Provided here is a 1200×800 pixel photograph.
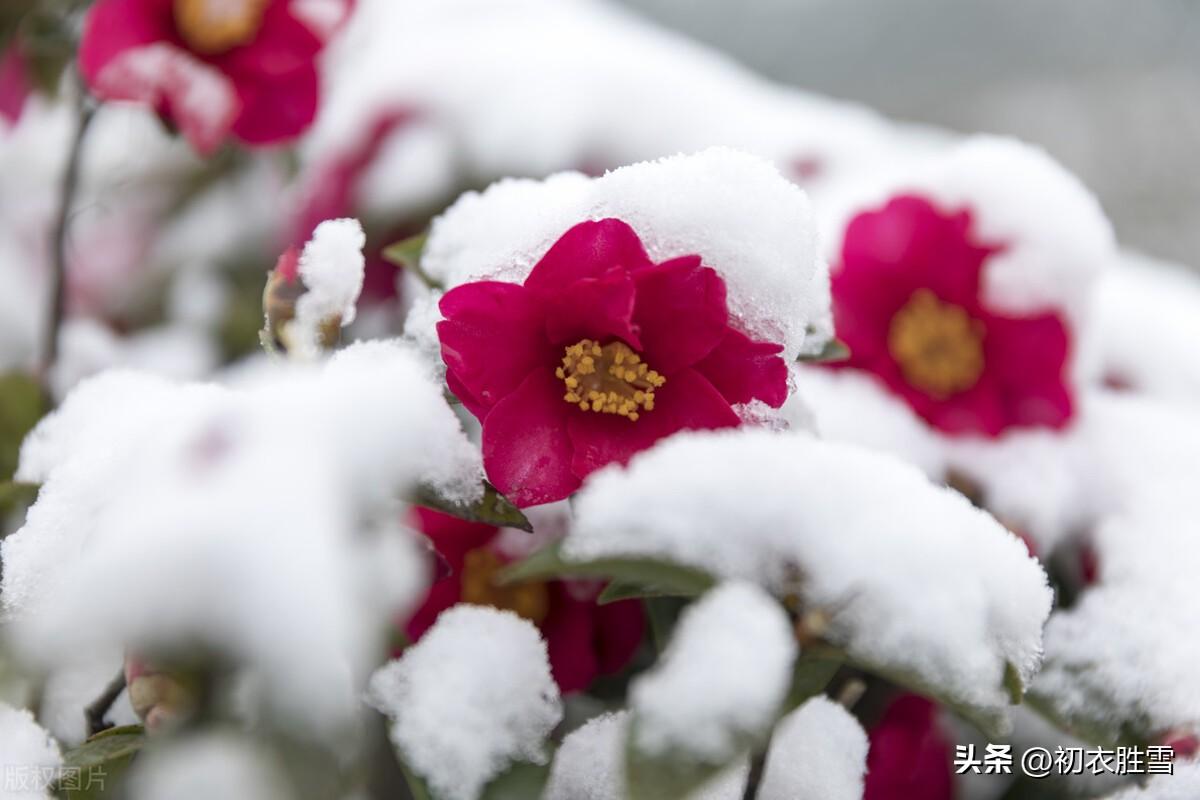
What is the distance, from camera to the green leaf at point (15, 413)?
0.63m

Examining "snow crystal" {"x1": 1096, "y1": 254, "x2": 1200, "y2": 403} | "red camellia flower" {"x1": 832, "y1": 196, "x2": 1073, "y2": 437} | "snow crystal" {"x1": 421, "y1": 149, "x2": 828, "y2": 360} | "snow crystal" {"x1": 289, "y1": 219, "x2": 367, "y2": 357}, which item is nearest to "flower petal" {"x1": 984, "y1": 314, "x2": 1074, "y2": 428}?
"red camellia flower" {"x1": 832, "y1": 196, "x2": 1073, "y2": 437}

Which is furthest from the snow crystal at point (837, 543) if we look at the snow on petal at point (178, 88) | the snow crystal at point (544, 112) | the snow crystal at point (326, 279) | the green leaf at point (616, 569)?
the snow crystal at point (544, 112)

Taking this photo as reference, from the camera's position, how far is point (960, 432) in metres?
0.59

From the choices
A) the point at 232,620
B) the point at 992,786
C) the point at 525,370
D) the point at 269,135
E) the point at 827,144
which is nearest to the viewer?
the point at 232,620

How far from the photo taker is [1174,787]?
0.38 metres

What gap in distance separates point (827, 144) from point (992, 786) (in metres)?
0.73

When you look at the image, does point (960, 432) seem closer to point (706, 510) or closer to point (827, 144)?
point (706, 510)

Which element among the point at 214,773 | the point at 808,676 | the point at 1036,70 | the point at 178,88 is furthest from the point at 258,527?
the point at 1036,70

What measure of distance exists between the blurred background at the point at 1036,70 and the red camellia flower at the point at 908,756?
4.49 feet

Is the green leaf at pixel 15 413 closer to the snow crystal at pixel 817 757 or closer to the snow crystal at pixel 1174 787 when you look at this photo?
the snow crystal at pixel 817 757

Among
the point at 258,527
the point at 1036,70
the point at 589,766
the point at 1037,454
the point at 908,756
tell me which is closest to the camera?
the point at 258,527

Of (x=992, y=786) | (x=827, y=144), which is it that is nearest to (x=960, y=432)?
(x=992, y=786)

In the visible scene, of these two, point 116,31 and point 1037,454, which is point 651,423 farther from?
point 116,31

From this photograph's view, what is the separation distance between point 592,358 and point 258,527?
0.44 ft
